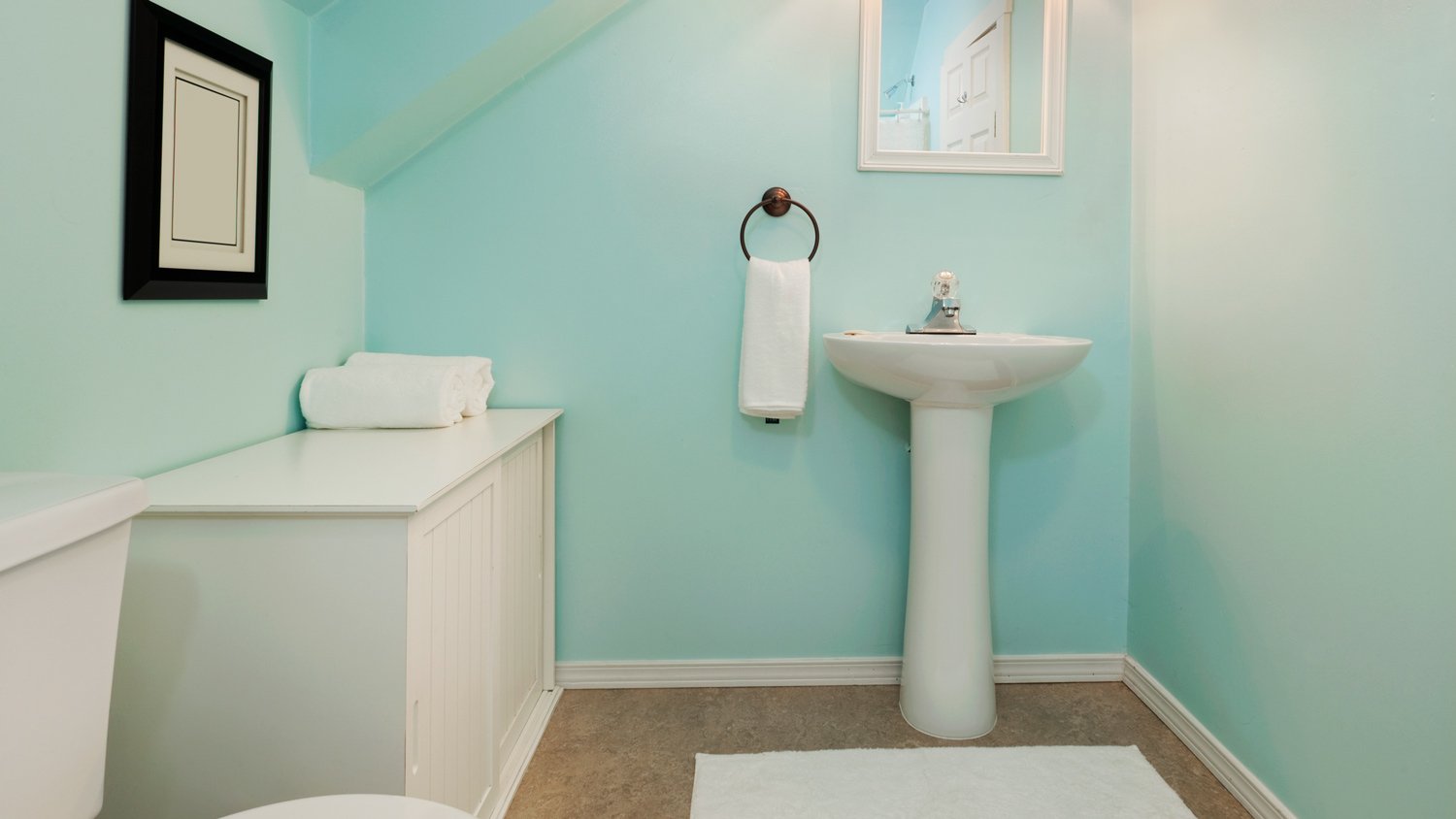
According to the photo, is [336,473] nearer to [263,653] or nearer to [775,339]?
[263,653]

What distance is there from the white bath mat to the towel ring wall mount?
1201mm

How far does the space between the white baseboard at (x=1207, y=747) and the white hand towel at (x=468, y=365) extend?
179 centimetres

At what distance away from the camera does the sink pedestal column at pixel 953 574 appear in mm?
1881

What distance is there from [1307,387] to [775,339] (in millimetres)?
1080

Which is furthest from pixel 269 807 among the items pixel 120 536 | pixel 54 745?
pixel 120 536

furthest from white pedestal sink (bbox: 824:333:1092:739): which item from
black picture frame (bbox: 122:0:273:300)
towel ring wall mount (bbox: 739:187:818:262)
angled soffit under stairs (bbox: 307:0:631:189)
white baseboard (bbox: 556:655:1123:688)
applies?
black picture frame (bbox: 122:0:273:300)

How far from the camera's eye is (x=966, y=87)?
82.8 inches

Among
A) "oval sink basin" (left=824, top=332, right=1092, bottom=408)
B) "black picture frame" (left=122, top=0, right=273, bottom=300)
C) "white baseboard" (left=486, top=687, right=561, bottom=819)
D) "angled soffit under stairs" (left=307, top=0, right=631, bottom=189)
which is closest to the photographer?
"black picture frame" (left=122, top=0, right=273, bottom=300)

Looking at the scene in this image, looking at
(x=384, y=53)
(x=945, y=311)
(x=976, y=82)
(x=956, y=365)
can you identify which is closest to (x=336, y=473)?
(x=384, y=53)

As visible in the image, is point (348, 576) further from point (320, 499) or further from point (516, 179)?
point (516, 179)

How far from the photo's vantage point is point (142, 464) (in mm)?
1281

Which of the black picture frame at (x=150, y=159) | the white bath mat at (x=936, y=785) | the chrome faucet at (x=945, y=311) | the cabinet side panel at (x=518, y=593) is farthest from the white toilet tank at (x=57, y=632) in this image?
the chrome faucet at (x=945, y=311)

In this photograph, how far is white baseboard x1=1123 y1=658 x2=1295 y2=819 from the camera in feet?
5.19

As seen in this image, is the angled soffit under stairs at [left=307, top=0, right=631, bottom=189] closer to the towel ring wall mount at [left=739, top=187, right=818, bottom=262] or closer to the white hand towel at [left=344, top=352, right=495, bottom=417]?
the white hand towel at [left=344, top=352, right=495, bottom=417]
